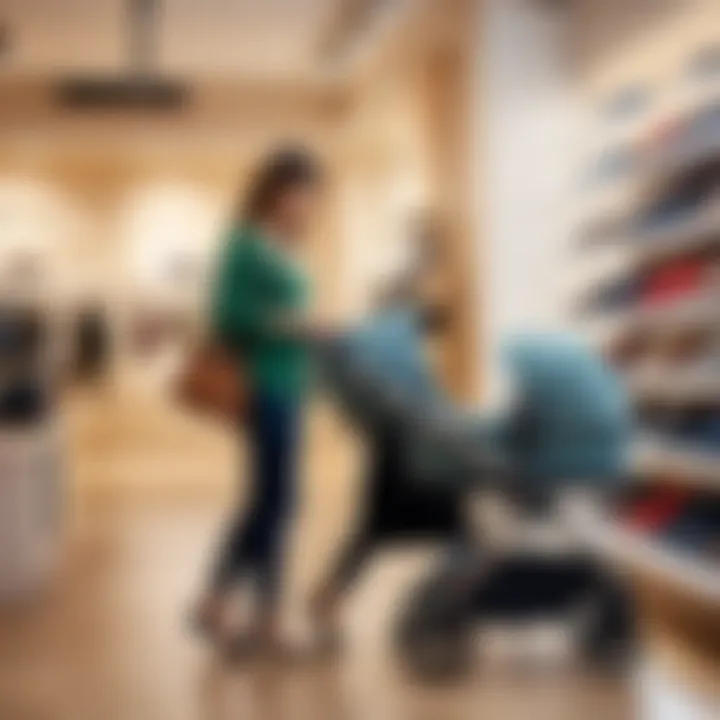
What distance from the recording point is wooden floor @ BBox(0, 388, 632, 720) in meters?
2.70

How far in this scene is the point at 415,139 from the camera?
18.4ft

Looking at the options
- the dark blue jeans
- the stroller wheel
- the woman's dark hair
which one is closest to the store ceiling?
the woman's dark hair

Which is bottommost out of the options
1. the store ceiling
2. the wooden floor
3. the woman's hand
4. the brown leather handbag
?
the wooden floor

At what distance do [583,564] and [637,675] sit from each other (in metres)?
0.31

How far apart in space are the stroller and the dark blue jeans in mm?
176

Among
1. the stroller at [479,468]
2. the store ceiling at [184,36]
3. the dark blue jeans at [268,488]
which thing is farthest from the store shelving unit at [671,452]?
the store ceiling at [184,36]

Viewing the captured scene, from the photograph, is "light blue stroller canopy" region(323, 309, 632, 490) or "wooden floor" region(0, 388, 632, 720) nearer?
"wooden floor" region(0, 388, 632, 720)

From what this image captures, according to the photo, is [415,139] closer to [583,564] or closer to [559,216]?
[559,216]

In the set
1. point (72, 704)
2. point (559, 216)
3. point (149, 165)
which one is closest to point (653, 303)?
point (559, 216)

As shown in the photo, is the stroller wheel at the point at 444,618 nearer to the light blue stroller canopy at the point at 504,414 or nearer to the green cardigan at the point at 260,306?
the light blue stroller canopy at the point at 504,414

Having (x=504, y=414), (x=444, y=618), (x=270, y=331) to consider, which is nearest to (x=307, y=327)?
(x=270, y=331)

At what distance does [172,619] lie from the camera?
3.59 metres

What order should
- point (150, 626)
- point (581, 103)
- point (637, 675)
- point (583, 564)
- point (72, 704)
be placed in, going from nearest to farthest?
1. point (72, 704)
2. point (637, 675)
3. point (583, 564)
4. point (150, 626)
5. point (581, 103)

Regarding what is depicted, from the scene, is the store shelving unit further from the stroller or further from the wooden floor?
the wooden floor
